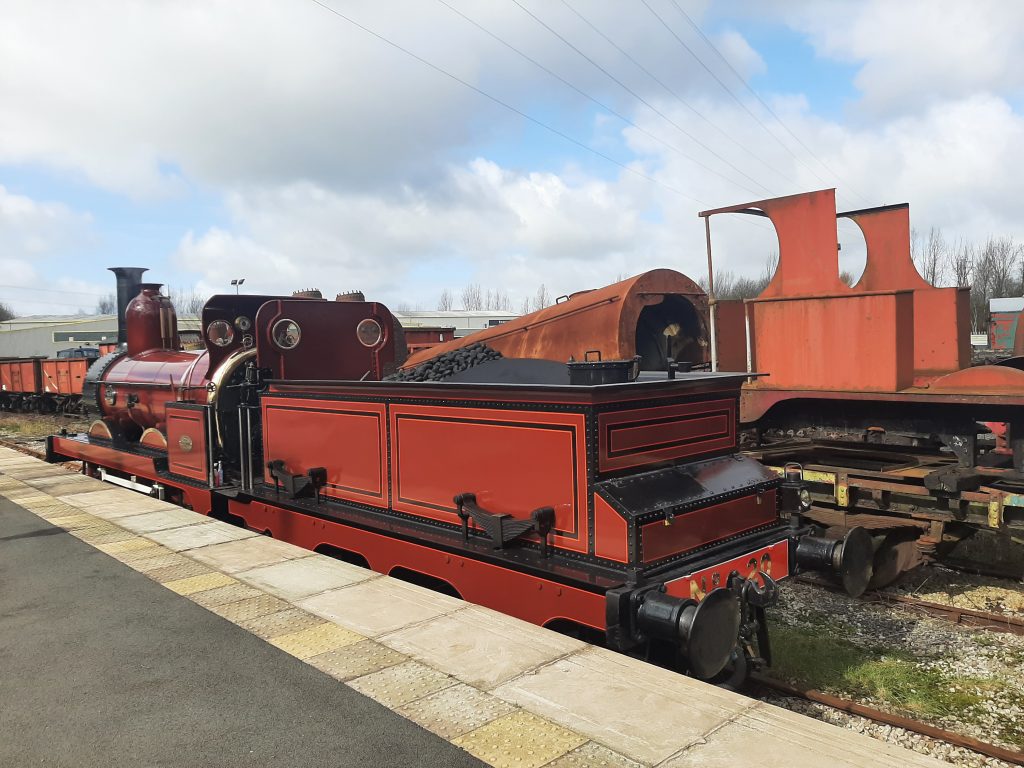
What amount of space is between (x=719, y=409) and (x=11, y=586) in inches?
193

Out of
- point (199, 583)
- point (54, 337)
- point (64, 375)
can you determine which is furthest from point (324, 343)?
point (54, 337)

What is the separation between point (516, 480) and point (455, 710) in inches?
56.9

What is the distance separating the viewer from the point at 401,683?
3.19 m

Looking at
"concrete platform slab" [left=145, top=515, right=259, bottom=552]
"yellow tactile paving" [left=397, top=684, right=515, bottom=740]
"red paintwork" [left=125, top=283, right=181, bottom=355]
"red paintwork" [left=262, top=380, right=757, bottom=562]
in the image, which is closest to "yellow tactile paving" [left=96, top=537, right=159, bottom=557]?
"concrete platform slab" [left=145, top=515, right=259, bottom=552]

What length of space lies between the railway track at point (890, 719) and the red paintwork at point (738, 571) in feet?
2.05

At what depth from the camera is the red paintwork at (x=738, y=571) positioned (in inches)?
145

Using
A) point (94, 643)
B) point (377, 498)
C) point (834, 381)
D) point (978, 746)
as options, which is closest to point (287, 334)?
point (377, 498)

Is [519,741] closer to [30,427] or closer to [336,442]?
[336,442]

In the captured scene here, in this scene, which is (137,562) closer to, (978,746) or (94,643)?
(94,643)

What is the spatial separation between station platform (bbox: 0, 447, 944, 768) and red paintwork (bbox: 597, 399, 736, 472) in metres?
1.02

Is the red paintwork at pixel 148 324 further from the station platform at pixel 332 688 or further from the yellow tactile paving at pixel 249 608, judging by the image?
the yellow tactile paving at pixel 249 608

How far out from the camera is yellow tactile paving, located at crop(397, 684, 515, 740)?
2.80 m

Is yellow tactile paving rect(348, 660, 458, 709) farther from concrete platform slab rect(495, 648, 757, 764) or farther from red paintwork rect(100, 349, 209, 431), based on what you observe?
red paintwork rect(100, 349, 209, 431)

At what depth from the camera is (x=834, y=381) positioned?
6.73 meters
